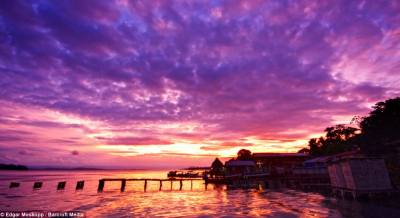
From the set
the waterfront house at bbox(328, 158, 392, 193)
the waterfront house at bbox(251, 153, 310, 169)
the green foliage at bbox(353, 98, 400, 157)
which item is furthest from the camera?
the waterfront house at bbox(251, 153, 310, 169)

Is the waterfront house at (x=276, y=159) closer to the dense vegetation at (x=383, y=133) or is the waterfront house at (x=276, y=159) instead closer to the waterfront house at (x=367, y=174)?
the dense vegetation at (x=383, y=133)

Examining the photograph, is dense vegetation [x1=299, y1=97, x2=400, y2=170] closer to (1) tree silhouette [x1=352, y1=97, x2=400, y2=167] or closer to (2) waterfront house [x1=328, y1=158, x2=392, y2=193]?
(1) tree silhouette [x1=352, y1=97, x2=400, y2=167]

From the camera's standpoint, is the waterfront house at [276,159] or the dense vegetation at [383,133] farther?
the waterfront house at [276,159]

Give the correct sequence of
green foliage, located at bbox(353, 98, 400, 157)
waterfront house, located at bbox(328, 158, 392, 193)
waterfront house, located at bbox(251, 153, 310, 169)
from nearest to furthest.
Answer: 1. waterfront house, located at bbox(328, 158, 392, 193)
2. green foliage, located at bbox(353, 98, 400, 157)
3. waterfront house, located at bbox(251, 153, 310, 169)

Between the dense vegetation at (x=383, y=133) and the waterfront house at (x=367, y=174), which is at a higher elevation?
the dense vegetation at (x=383, y=133)

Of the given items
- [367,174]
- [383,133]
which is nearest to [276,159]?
[383,133]

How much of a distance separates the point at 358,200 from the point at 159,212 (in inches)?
833

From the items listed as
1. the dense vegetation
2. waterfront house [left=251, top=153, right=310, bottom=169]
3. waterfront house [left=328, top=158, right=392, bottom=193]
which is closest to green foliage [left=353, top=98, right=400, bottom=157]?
the dense vegetation

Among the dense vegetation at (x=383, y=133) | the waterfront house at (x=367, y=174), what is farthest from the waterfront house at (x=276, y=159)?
the waterfront house at (x=367, y=174)

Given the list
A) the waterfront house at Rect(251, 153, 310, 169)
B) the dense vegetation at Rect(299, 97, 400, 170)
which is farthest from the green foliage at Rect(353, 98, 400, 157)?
the waterfront house at Rect(251, 153, 310, 169)

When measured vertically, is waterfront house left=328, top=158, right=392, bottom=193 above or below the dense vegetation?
below

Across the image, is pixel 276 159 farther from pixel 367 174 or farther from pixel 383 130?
pixel 367 174

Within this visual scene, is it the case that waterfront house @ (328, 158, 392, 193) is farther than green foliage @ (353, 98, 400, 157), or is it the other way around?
green foliage @ (353, 98, 400, 157)

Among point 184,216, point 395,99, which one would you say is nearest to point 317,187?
point 395,99
